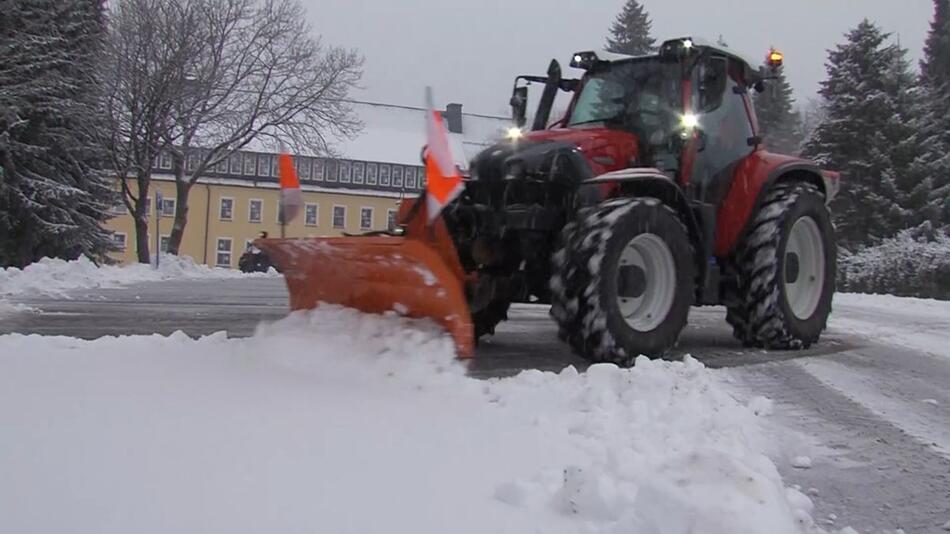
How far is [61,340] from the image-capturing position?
5.38 metres

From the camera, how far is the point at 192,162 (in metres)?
31.0

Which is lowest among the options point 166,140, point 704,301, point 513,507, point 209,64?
point 513,507

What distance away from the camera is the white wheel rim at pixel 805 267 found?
726cm

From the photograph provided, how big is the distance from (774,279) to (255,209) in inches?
1975

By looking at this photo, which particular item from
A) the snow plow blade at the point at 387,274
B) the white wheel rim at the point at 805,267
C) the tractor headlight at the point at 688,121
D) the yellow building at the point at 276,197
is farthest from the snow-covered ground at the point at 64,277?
the yellow building at the point at 276,197

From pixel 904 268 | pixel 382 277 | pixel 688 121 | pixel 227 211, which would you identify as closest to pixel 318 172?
pixel 227 211

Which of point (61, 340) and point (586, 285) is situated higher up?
point (586, 285)

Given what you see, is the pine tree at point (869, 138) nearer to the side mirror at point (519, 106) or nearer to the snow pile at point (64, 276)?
the snow pile at point (64, 276)

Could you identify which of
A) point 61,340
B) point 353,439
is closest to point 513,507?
point 353,439

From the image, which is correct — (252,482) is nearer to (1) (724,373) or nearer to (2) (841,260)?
(1) (724,373)

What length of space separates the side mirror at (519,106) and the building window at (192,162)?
2452 centimetres

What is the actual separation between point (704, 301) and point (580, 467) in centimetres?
382

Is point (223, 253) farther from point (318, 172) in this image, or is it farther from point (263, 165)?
point (318, 172)

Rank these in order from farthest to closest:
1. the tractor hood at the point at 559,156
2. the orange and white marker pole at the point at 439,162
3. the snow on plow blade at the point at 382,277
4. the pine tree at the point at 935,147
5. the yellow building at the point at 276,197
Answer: the yellow building at the point at 276,197 → the pine tree at the point at 935,147 → the tractor hood at the point at 559,156 → the snow on plow blade at the point at 382,277 → the orange and white marker pole at the point at 439,162
